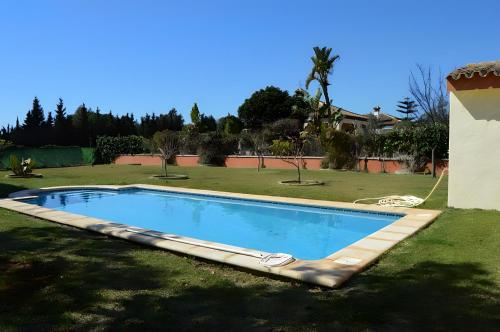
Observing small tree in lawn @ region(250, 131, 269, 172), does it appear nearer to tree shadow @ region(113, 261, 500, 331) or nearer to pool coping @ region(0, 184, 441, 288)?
pool coping @ region(0, 184, 441, 288)

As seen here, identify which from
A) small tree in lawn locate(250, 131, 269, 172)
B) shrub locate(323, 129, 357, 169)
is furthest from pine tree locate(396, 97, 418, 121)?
shrub locate(323, 129, 357, 169)

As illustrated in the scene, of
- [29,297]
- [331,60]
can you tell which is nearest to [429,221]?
[29,297]

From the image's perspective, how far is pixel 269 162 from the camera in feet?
89.3

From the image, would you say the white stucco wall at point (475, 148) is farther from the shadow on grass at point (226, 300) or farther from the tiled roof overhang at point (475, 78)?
the shadow on grass at point (226, 300)

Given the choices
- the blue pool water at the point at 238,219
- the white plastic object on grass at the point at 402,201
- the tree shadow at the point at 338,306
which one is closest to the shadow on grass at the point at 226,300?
the tree shadow at the point at 338,306

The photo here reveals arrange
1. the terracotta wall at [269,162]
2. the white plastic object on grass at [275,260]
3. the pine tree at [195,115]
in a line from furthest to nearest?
the pine tree at [195,115] < the terracotta wall at [269,162] < the white plastic object on grass at [275,260]

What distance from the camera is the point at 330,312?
144 inches

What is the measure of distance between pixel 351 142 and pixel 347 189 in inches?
399

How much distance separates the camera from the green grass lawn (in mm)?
3432

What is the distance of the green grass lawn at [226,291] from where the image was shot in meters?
3.43

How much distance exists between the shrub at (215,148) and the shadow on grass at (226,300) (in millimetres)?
24438

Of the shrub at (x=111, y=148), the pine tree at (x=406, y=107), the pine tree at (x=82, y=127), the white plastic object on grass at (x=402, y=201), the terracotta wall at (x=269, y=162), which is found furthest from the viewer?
the pine tree at (x=406, y=107)

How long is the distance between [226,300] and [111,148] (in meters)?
33.7

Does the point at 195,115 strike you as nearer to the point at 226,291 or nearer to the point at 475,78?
the point at 475,78
